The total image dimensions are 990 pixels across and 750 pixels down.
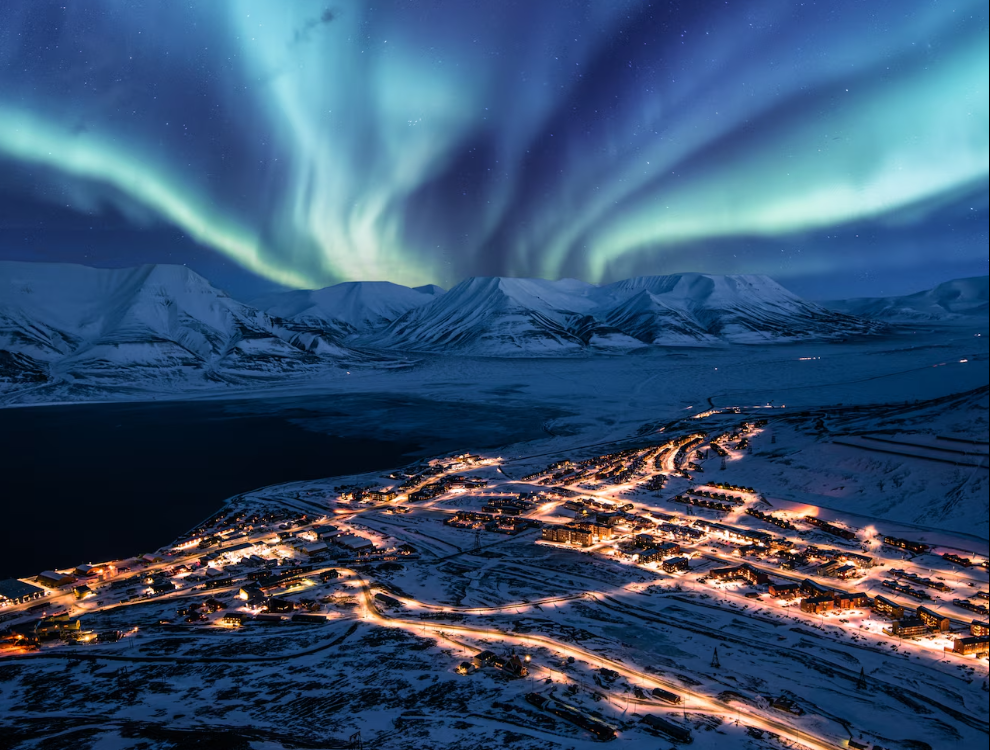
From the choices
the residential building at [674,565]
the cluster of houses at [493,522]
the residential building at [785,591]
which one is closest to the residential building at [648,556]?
the residential building at [674,565]

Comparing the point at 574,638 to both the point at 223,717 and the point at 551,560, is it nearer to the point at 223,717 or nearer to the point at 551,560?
the point at 551,560

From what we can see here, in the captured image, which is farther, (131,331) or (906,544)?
(131,331)

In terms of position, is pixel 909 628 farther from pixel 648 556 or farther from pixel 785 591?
pixel 648 556

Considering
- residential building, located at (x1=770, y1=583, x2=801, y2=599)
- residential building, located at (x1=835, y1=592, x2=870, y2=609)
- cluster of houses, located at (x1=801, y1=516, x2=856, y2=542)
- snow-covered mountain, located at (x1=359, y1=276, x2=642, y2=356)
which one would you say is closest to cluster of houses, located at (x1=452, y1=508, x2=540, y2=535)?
residential building, located at (x1=770, y1=583, x2=801, y2=599)

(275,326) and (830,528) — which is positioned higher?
(275,326)

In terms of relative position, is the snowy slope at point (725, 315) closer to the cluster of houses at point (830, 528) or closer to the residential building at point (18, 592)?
the cluster of houses at point (830, 528)

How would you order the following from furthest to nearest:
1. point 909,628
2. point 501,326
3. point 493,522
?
point 501,326 → point 493,522 → point 909,628

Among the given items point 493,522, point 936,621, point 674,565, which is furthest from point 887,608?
point 493,522
